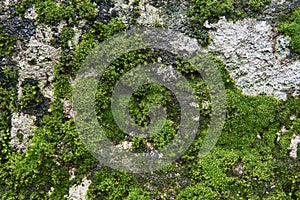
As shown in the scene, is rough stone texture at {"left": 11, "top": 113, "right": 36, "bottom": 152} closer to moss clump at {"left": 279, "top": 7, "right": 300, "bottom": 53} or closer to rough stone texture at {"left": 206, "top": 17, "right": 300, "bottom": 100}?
rough stone texture at {"left": 206, "top": 17, "right": 300, "bottom": 100}

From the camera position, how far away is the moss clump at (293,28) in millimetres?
4203

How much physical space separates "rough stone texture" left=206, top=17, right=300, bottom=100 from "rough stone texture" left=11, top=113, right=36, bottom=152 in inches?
83.9

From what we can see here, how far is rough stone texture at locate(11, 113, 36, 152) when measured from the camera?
431cm

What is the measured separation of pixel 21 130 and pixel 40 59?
2.64 ft

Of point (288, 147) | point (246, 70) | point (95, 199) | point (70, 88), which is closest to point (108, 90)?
point (70, 88)

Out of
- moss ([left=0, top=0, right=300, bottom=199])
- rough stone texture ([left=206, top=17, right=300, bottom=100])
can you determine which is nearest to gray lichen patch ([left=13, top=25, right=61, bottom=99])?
moss ([left=0, top=0, right=300, bottom=199])

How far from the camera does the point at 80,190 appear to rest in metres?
4.31

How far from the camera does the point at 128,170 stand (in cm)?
432

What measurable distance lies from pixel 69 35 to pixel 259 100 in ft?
7.15

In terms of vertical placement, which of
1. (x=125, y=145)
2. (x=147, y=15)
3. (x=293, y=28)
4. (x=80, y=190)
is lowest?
(x=80, y=190)

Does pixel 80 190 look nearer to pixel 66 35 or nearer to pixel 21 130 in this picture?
pixel 21 130

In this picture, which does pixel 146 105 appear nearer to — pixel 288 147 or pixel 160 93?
pixel 160 93

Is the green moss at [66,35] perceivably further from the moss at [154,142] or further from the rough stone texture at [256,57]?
the rough stone texture at [256,57]

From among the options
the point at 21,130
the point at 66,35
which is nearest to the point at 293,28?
the point at 66,35
